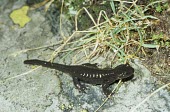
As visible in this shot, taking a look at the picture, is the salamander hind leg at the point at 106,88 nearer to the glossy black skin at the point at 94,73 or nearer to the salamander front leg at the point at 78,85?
the glossy black skin at the point at 94,73

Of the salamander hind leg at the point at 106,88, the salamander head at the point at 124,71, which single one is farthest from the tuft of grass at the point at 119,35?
the salamander hind leg at the point at 106,88

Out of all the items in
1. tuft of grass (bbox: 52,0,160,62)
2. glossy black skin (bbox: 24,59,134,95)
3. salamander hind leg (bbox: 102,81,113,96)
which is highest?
tuft of grass (bbox: 52,0,160,62)

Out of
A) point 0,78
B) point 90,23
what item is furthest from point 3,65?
point 90,23

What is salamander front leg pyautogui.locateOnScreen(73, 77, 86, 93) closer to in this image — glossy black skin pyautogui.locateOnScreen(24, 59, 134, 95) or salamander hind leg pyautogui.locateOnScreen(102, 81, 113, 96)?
glossy black skin pyautogui.locateOnScreen(24, 59, 134, 95)

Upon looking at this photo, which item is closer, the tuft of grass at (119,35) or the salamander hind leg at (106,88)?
the salamander hind leg at (106,88)

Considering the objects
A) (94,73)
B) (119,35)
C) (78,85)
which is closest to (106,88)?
(94,73)

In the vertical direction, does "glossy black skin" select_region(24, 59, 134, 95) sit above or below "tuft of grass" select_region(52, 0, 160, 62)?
below

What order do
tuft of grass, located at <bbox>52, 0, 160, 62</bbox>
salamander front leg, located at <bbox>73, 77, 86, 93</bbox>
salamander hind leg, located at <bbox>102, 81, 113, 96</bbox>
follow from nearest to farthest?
1. salamander hind leg, located at <bbox>102, 81, 113, 96</bbox>
2. salamander front leg, located at <bbox>73, 77, 86, 93</bbox>
3. tuft of grass, located at <bbox>52, 0, 160, 62</bbox>

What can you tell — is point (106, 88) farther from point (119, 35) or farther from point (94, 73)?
point (119, 35)

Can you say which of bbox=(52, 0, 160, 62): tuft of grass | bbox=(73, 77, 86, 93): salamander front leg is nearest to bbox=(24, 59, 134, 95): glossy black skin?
bbox=(73, 77, 86, 93): salamander front leg
